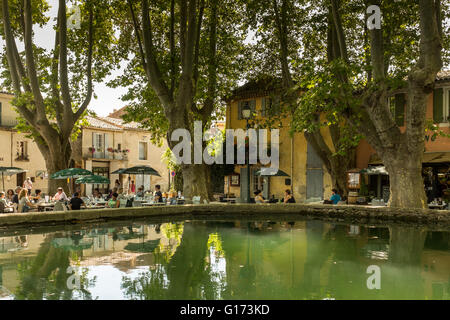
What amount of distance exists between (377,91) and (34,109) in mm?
12912

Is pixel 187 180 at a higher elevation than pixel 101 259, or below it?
higher

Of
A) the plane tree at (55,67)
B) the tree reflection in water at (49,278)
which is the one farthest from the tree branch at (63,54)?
the tree reflection in water at (49,278)

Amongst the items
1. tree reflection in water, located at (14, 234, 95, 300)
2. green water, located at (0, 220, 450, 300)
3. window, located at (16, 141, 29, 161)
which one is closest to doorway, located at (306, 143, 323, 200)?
green water, located at (0, 220, 450, 300)

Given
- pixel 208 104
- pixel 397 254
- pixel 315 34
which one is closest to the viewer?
pixel 397 254

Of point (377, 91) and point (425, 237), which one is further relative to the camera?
point (377, 91)

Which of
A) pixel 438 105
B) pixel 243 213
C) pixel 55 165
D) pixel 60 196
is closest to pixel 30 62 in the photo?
pixel 55 165

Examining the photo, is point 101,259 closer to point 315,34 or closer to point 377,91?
point 377,91

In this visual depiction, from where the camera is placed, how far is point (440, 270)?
21.0 ft

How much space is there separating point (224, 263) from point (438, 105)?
17.2m

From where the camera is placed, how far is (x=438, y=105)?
19953 millimetres

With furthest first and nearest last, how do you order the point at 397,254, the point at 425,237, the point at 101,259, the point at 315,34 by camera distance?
the point at 315,34 < the point at 425,237 < the point at 397,254 < the point at 101,259

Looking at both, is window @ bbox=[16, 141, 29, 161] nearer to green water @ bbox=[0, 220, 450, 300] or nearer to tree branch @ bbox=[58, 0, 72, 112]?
tree branch @ bbox=[58, 0, 72, 112]

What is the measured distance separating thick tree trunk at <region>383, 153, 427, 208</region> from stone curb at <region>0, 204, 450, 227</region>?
2.58 ft

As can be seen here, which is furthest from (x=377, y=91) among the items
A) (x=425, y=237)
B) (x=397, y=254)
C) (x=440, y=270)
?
(x=440, y=270)
